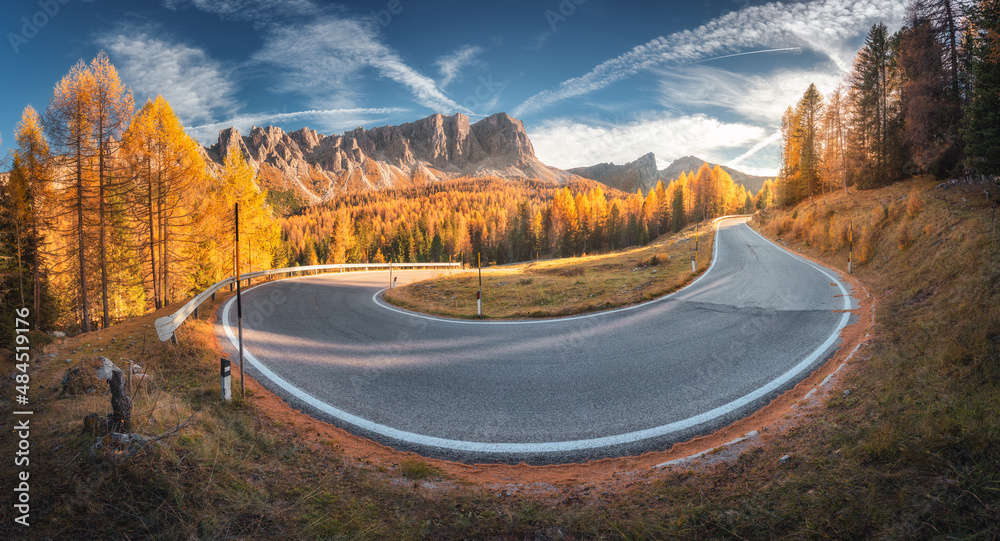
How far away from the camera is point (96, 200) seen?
15.5 meters

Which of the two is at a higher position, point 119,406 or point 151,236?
point 151,236

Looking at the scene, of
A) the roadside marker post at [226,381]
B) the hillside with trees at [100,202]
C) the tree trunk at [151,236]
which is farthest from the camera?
the tree trunk at [151,236]

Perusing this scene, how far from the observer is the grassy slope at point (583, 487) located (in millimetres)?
2301

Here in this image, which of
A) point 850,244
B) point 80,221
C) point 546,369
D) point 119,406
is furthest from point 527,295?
point 80,221

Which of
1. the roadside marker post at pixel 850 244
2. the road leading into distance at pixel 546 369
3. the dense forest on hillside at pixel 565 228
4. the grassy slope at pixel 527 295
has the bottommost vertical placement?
the road leading into distance at pixel 546 369

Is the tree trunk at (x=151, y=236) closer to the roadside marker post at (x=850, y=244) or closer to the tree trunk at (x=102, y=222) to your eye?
the tree trunk at (x=102, y=222)

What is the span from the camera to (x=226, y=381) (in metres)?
5.01

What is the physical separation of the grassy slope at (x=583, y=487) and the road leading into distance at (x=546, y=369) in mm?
783

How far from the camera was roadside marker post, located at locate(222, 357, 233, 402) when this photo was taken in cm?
490

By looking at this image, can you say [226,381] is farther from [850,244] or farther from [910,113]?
[910,113]

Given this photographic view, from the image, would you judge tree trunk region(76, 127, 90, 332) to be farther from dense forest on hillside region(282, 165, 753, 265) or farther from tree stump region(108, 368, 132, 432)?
dense forest on hillside region(282, 165, 753, 265)

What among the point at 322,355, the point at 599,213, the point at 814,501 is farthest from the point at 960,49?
the point at 599,213

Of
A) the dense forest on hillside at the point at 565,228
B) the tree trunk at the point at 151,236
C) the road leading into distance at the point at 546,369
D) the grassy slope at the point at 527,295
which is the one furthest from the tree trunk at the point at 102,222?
the dense forest on hillside at the point at 565,228

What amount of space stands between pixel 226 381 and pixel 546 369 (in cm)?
485
